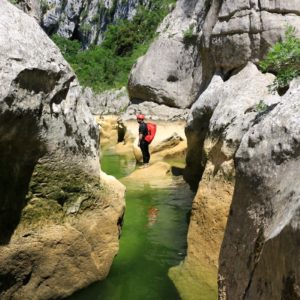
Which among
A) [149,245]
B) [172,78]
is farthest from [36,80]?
[172,78]

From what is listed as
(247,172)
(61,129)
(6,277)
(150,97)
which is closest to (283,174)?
(247,172)

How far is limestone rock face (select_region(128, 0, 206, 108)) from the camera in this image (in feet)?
76.8

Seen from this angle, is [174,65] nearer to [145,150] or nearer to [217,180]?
[145,150]

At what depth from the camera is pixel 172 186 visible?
10070 millimetres

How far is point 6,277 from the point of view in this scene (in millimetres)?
4215

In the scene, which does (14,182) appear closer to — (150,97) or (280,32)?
(280,32)

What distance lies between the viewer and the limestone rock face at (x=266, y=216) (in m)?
2.23

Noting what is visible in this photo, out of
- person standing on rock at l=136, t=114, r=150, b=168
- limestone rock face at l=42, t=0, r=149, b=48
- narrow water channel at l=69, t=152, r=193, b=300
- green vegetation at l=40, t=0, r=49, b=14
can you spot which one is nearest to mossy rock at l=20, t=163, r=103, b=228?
narrow water channel at l=69, t=152, r=193, b=300

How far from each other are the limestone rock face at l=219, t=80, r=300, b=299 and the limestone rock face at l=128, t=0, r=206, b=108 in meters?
19.7

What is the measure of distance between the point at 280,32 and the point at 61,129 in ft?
13.8

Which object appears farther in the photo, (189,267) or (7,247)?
(189,267)

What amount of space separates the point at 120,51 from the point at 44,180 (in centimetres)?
3338

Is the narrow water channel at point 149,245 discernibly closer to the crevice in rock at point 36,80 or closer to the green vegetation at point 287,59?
the crevice in rock at point 36,80

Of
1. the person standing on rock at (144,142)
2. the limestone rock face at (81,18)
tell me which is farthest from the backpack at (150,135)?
the limestone rock face at (81,18)
